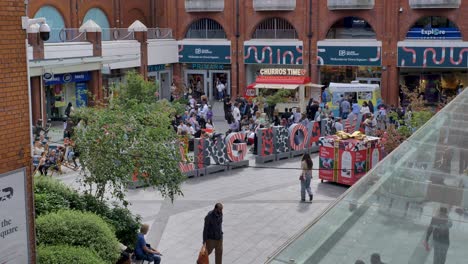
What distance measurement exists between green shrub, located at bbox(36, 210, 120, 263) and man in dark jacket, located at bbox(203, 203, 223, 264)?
225 centimetres

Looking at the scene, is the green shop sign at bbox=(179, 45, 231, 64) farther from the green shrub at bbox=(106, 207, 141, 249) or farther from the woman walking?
the green shrub at bbox=(106, 207, 141, 249)

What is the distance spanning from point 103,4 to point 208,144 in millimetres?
20940

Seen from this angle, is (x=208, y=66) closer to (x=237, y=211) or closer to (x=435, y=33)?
(x=435, y=33)

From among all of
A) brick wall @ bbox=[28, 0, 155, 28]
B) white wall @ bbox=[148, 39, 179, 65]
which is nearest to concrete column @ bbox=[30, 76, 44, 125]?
brick wall @ bbox=[28, 0, 155, 28]

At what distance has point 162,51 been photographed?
41594mm

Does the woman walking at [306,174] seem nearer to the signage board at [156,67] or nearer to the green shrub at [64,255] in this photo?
the green shrub at [64,255]

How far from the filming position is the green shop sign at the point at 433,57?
121 ft

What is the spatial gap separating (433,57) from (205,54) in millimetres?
13529

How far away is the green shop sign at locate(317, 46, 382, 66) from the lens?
3866 centimetres

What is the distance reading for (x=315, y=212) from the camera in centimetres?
1798

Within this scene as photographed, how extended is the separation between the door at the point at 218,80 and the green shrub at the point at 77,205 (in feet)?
97.2

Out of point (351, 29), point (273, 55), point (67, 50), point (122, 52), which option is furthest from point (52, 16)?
point (351, 29)

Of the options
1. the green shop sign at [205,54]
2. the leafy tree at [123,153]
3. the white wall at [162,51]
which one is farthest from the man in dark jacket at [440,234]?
the green shop sign at [205,54]

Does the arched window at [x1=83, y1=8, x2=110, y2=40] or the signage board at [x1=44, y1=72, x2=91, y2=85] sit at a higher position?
the arched window at [x1=83, y1=8, x2=110, y2=40]
